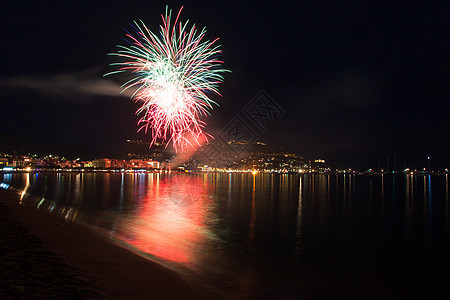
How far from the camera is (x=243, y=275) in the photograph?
858 cm

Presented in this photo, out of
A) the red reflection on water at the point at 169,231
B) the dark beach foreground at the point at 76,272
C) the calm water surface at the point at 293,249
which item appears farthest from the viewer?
the red reflection on water at the point at 169,231

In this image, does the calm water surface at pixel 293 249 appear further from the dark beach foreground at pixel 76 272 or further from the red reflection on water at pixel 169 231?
the dark beach foreground at pixel 76 272

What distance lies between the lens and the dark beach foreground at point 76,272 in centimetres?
545

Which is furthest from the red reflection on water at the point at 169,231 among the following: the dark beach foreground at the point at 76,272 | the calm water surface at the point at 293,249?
the dark beach foreground at the point at 76,272

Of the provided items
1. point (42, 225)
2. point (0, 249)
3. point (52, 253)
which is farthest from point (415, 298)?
point (42, 225)

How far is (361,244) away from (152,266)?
855cm

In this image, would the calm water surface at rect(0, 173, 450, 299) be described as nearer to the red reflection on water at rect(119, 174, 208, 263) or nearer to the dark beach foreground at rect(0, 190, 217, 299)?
the red reflection on water at rect(119, 174, 208, 263)

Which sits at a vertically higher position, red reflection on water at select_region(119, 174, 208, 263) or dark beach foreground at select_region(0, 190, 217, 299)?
dark beach foreground at select_region(0, 190, 217, 299)

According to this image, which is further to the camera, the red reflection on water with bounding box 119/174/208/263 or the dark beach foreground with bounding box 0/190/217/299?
the red reflection on water with bounding box 119/174/208/263

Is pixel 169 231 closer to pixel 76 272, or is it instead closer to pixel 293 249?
pixel 293 249

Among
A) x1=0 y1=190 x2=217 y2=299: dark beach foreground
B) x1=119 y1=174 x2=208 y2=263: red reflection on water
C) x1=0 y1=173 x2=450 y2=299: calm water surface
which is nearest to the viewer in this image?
x1=0 y1=190 x2=217 y2=299: dark beach foreground

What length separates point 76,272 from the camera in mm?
6676

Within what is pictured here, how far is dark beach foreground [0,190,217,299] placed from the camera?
17.9ft

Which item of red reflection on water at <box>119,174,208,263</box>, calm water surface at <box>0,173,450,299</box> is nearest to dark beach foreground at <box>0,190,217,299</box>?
calm water surface at <box>0,173,450,299</box>
